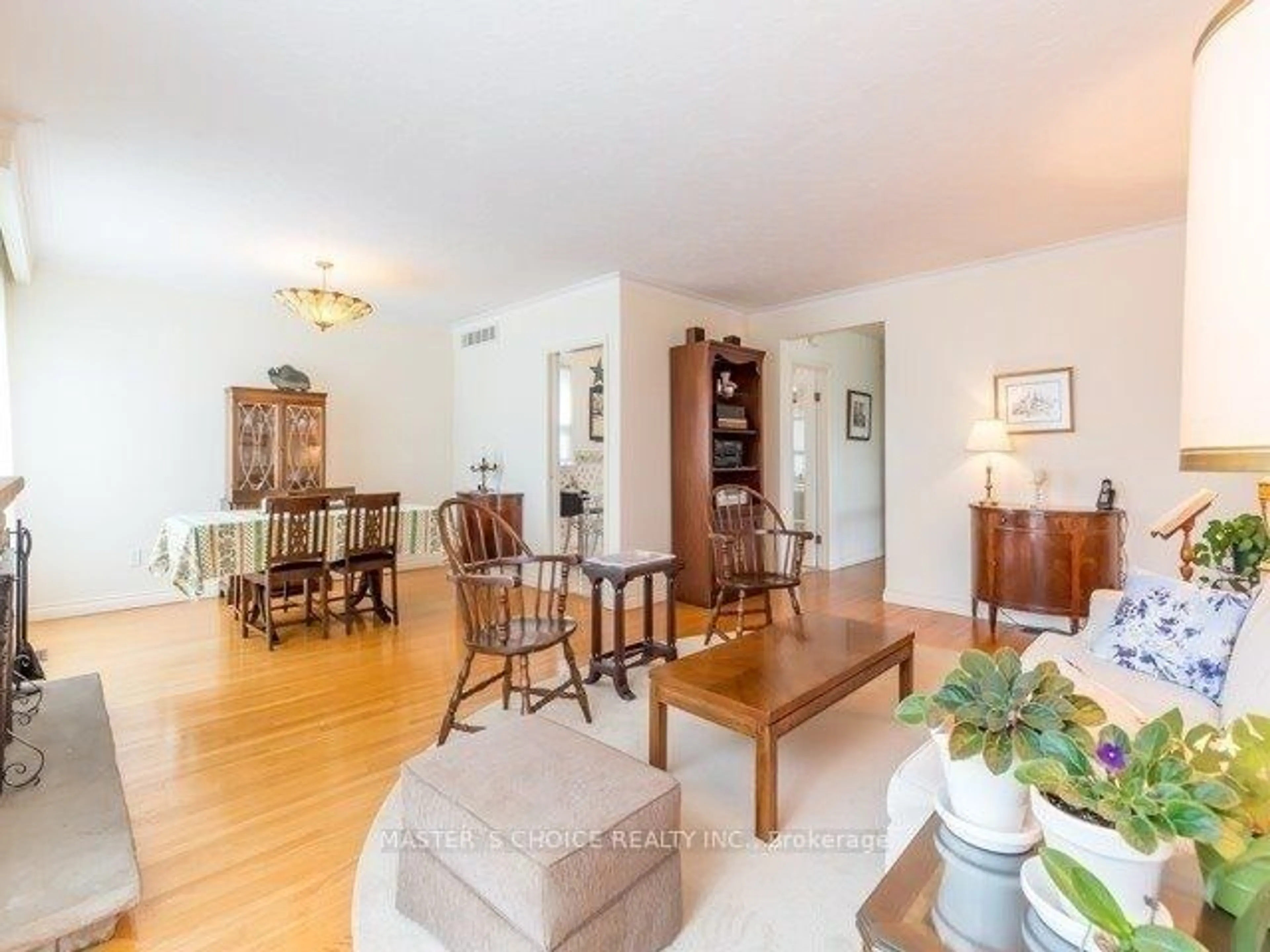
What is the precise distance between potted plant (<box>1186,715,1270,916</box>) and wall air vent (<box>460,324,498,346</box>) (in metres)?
5.63

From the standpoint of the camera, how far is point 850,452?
645 centimetres

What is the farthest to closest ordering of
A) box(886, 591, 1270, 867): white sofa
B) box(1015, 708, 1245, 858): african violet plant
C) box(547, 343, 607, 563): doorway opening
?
1. box(547, 343, 607, 563): doorway opening
2. box(886, 591, 1270, 867): white sofa
3. box(1015, 708, 1245, 858): african violet plant

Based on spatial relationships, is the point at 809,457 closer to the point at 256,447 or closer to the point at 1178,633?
the point at 1178,633

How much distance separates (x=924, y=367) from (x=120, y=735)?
4.94 metres

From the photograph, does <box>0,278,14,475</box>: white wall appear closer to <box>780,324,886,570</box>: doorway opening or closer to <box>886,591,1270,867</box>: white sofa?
<box>886,591,1270,867</box>: white sofa

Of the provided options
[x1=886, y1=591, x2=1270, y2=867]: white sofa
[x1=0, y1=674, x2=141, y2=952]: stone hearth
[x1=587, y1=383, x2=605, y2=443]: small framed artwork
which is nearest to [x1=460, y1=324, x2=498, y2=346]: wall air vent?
[x1=587, y1=383, x2=605, y2=443]: small framed artwork

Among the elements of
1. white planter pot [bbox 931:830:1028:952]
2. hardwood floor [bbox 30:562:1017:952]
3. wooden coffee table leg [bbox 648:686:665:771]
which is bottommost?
hardwood floor [bbox 30:562:1017:952]

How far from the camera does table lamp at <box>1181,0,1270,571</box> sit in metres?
0.49

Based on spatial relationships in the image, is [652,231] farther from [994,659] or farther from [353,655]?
[994,659]

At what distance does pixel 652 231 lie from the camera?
12.0 feet

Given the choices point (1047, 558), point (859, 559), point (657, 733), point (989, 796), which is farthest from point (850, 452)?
point (989, 796)

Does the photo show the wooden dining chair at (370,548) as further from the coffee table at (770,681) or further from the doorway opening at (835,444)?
the doorway opening at (835,444)

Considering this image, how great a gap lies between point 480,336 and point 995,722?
5.73 m

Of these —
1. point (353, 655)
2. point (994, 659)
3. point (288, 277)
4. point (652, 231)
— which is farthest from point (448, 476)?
point (994, 659)
